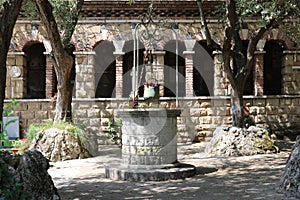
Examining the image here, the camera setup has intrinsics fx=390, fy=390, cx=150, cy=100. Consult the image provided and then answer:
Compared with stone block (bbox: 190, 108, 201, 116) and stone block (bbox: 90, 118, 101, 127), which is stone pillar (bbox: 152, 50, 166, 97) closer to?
stone block (bbox: 190, 108, 201, 116)

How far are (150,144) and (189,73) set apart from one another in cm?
665

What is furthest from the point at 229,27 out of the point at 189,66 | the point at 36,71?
the point at 36,71

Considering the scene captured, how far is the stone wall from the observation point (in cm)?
1369

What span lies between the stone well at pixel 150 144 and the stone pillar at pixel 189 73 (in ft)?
19.9

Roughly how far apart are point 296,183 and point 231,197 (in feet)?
3.11

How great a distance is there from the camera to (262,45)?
14.1 m

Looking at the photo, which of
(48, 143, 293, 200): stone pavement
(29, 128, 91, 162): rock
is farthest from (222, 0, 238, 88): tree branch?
(29, 128, 91, 162): rock

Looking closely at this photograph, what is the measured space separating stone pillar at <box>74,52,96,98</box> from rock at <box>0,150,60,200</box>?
8.97 m

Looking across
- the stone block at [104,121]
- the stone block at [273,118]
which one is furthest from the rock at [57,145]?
the stone block at [273,118]

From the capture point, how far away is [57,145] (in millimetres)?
9953

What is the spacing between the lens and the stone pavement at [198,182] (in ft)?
19.7

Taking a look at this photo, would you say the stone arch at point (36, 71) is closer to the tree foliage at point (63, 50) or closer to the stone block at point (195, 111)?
the tree foliage at point (63, 50)

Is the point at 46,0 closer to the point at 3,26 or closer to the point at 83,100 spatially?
the point at 3,26

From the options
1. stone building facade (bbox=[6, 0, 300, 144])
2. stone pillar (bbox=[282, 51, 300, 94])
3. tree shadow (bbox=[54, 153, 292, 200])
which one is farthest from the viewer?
stone pillar (bbox=[282, 51, 300, 94])
